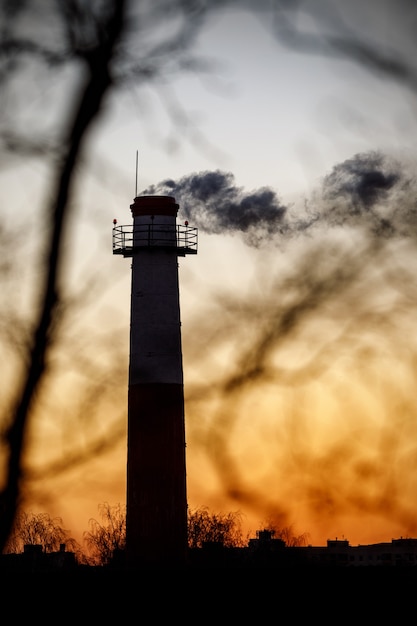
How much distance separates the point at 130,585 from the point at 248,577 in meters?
5.19

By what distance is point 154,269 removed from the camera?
163 ft

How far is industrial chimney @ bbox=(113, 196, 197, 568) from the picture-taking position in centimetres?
4662

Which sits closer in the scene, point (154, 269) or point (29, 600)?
point (29, 600)

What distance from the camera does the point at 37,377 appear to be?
272 inches

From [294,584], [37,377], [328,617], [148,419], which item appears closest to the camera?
[37,377]

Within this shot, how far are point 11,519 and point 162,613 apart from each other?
939 inches

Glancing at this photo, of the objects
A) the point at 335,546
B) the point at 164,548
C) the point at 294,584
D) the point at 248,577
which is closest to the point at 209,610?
the point at 294,584

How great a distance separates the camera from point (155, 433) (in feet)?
154

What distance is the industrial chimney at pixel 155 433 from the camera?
46.6 meters

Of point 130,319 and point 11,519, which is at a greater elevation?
point 130,319

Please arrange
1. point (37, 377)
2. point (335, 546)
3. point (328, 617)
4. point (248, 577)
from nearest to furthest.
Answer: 1. point (37, 377)
2. point (328, 617)
3. point (248, 577)
4. point (335, 546)

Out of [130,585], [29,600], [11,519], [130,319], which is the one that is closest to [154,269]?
[130,319]

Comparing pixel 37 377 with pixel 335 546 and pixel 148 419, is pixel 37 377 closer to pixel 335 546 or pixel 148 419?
pixel 148 419

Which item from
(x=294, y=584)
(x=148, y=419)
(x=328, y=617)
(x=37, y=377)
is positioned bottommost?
(x=37, y=377)
